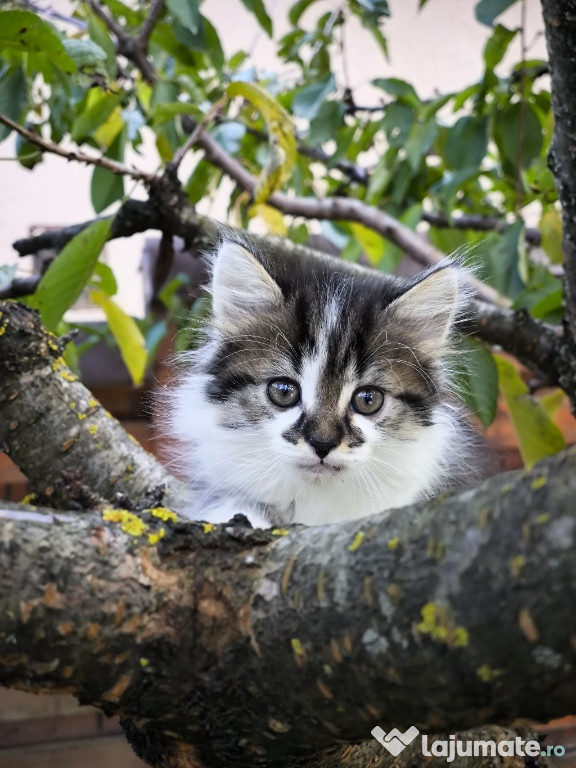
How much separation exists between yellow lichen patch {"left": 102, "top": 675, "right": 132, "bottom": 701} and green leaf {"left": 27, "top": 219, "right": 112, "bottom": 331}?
0.87 m

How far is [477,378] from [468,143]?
2.31 ft

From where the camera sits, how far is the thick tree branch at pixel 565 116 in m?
0.87

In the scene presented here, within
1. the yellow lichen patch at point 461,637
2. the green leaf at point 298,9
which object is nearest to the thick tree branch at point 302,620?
the yellow lichen patch at point 461,637

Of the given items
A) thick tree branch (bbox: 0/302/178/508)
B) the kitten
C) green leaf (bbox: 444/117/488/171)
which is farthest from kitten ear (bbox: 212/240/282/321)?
green leaf (bbox: 444/117/488/171)

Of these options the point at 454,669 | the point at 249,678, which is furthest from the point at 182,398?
the point at 454,669

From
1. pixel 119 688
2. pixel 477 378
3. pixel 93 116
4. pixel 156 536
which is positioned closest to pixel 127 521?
pixel 156 536

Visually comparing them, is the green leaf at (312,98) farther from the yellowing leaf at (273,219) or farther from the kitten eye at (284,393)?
the kitten eye at (284,393)

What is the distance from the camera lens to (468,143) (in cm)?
186

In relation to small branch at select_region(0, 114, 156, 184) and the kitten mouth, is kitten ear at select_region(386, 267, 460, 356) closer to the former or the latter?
Result: the kitten mouth

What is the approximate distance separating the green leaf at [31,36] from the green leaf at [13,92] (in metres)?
0.30

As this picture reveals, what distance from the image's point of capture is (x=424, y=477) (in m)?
1.35

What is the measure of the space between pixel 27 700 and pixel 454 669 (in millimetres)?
2167

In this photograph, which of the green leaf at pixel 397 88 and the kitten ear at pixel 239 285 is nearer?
the kitten ear at pixel 239 285

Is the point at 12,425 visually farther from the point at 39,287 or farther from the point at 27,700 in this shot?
the point at 27,700
